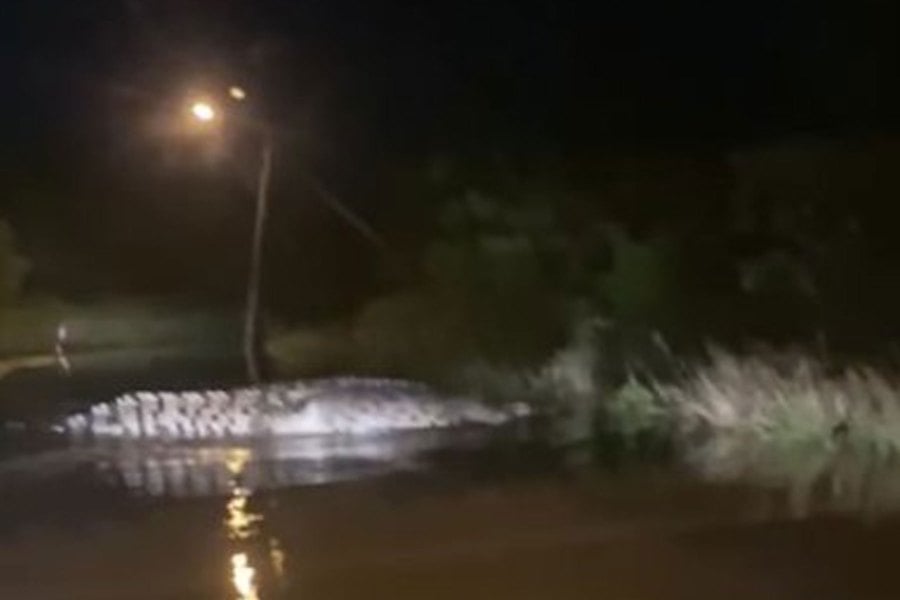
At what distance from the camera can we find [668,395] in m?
16.0

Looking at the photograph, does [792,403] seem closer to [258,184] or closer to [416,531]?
[416,531]

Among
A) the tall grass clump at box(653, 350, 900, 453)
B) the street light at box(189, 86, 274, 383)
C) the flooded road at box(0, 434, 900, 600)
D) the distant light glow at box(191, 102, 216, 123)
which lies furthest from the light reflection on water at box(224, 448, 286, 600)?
the distant light glow at box(191, 102, 216, 123)

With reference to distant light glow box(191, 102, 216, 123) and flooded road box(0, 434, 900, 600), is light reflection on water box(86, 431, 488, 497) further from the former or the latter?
distant light glow box(191, 102, 216, 123)

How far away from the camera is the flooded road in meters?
11.1

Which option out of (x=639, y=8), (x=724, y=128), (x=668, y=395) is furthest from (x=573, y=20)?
(x=668, y=395)

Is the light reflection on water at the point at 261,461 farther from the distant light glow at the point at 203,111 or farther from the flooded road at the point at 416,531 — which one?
the distant light glow at the point at 203,111

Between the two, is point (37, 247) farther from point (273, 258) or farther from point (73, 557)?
point (73, 557)

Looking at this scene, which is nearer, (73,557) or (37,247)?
(73,557)

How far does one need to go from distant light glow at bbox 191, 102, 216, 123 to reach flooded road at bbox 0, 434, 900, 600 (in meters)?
8.79

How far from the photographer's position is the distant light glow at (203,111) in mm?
23734

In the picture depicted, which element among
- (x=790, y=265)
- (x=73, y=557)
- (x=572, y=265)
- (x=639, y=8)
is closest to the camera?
(x=73, y=557)

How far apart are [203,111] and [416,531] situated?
12295mm

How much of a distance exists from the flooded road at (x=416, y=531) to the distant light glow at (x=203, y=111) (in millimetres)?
8791

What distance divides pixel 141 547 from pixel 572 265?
23.0 ft
